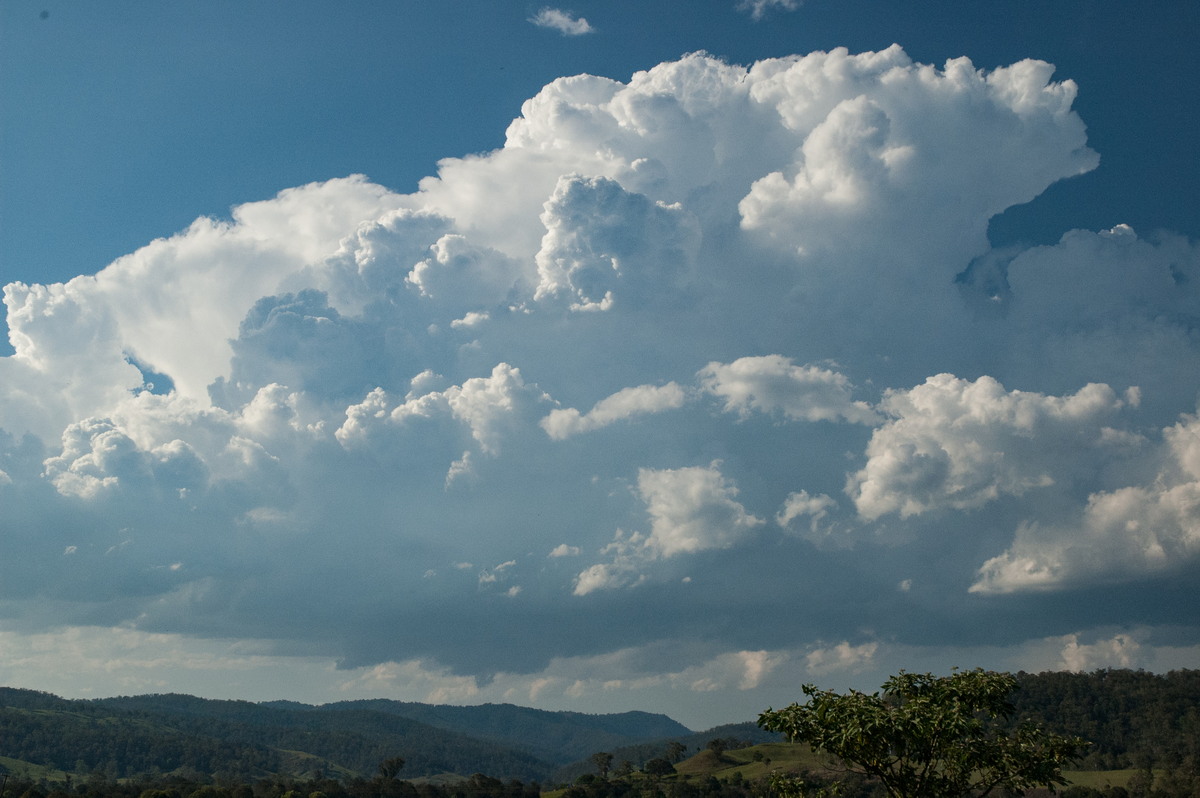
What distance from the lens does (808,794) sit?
4106 cm

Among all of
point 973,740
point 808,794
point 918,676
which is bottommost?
point 808,794

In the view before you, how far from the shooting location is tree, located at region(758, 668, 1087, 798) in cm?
3472

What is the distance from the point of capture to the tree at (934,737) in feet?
114

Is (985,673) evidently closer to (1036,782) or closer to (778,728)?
(1036,782)

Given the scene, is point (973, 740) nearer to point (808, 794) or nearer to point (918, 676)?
point (918, 676)

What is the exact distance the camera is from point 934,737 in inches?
1398

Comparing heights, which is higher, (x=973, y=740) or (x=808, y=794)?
(x=973, y=740)

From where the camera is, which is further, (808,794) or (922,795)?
(808,794)

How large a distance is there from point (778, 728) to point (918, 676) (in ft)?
21.9

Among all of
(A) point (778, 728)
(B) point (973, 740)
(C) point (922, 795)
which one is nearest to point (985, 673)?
(B) point (973, 740)

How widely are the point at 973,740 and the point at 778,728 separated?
7893 millimetres

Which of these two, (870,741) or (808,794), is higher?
(870,741)

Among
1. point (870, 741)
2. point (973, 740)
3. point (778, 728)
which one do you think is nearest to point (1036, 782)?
point (973, 740)

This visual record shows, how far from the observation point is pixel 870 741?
116 feet
